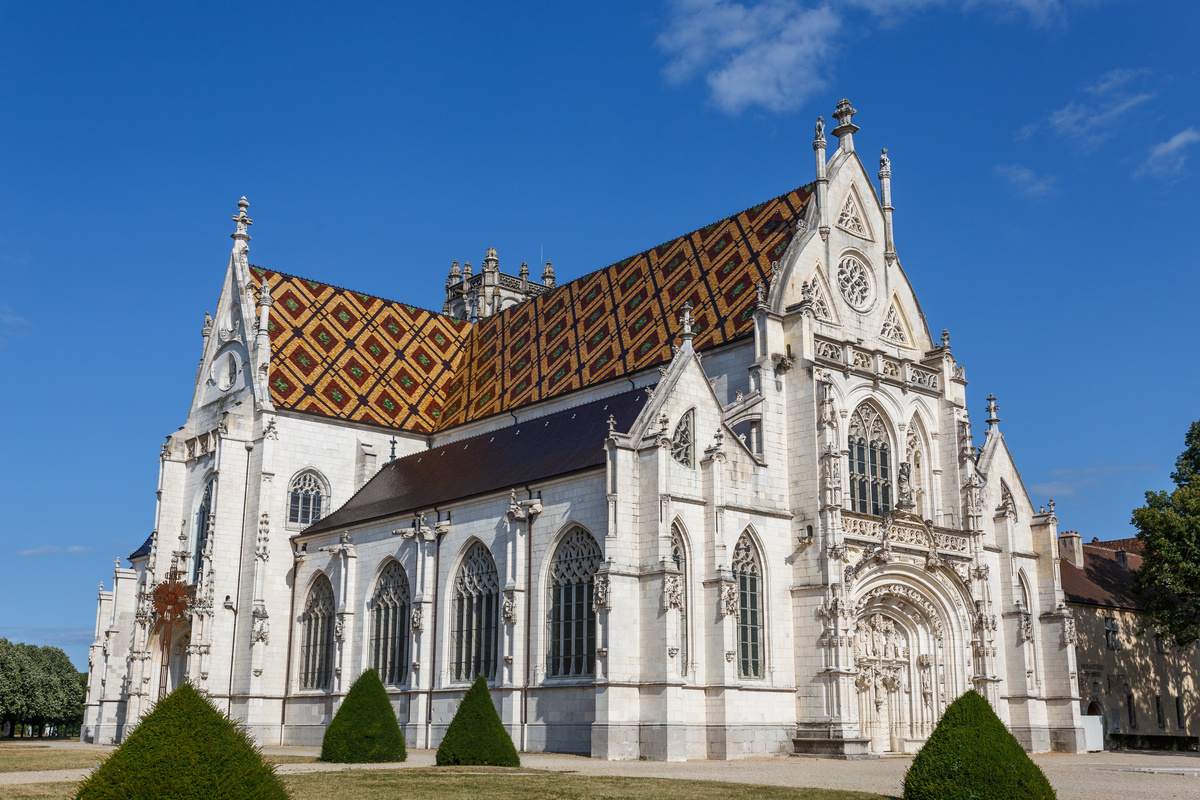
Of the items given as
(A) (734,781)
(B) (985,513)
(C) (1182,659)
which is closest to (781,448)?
(B) (985,513)

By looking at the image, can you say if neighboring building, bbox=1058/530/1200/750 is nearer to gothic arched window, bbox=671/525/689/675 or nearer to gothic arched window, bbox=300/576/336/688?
gothic arched window, bbox=671/525/689/675

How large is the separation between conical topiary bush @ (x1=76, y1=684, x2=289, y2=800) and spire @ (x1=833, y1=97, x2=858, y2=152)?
1107 inches

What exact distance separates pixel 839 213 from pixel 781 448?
323 inches

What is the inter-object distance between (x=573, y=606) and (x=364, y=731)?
616cm

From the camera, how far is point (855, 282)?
33.1 meters

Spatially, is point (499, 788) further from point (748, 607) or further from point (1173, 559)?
point (1173, 559)

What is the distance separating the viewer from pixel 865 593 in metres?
29.1

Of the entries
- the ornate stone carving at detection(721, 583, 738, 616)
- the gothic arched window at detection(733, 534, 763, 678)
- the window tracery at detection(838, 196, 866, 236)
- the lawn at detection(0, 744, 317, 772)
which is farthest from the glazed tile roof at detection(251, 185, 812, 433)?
the lawn at detection(0, 744, 317, 772)

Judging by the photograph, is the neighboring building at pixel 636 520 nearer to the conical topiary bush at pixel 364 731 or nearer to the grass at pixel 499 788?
the conical topiary bush at pixel 364 731

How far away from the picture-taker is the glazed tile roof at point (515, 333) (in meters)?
33.3

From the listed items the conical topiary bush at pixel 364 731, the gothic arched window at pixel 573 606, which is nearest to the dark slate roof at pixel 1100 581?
the gothic arched window at pixel 573 606

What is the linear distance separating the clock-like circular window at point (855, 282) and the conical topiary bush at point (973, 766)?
68.4ft

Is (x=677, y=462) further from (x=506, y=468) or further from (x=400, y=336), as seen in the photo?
(x=400, y=336)

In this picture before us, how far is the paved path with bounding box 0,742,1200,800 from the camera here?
58.0ft
